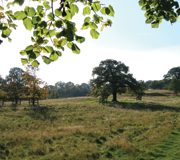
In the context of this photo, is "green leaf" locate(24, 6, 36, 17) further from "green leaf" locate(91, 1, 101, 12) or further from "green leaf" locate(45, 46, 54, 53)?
"green leaf" locate(91, 1, 101, 12)

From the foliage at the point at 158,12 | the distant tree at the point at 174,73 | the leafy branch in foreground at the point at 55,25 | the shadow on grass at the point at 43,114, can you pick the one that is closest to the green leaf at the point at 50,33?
the leafy branch in foreground at the point at 55,25

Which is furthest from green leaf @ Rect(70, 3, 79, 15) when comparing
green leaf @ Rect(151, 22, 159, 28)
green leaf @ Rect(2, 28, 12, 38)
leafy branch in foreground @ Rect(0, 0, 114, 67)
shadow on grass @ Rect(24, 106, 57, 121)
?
shadow on grass @ Rect(24, 106, 57, 121)

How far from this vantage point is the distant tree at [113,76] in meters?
29.2

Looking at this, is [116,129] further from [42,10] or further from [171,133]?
[42,10]

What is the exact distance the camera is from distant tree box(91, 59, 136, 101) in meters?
29.2

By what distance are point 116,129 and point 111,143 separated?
250 centimetres

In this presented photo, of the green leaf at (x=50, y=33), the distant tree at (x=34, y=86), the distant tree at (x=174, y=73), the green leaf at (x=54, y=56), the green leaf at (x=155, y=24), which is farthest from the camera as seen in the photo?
the distant tree at (x=174, y=73)

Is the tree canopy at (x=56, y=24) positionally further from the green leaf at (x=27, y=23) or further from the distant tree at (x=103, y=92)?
the distant tree at (x=103, y=92)

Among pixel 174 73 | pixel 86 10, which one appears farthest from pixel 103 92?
pixel 174 73

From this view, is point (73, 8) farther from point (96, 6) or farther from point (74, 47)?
point (74, 47)

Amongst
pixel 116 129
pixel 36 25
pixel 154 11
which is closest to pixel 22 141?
pixel 116 129

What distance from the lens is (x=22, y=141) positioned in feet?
20.9

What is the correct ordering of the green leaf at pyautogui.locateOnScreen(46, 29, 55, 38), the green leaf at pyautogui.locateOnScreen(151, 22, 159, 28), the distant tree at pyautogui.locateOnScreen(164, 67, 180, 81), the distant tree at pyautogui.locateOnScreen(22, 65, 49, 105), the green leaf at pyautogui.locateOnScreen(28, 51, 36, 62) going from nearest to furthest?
the green leaf at pyautogui.locateOnScreen(28, 51, 36, 62)
the green leaf at pyautogui.locateOnScreen(46, 29, 55, 38)
the green leaf at pyautogui.locateOnScreen(151, 22, 159, 28)
the distant tree at pyautogui.locateOnScreen(22, 65, 49, 105)
the distant tree at pyautogui.locateOnScreen(164, 67, 180, 81)

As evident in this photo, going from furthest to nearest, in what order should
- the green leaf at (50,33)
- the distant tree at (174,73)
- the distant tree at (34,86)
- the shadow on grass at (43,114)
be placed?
the distant tree at (174,73) → the distant tree at (34,86) → the shadow on grass at (43,114) → the green leaf at (50,33)
